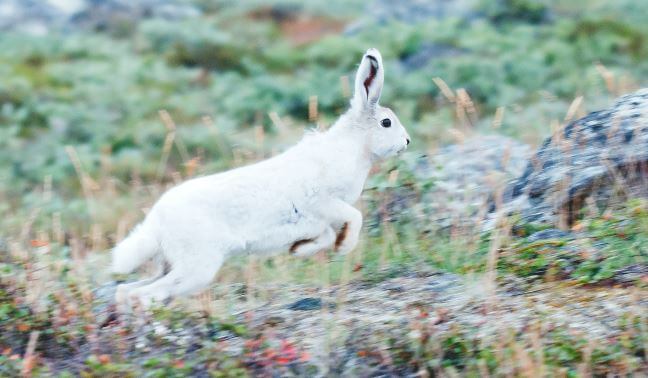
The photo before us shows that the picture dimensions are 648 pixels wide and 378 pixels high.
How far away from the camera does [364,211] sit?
9391 millimetres

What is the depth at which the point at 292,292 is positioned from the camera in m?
7.80

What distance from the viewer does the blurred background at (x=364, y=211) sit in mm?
6305

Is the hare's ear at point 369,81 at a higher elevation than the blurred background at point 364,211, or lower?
higher

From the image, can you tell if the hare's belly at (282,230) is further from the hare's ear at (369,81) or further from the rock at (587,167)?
the rock at (587,167)

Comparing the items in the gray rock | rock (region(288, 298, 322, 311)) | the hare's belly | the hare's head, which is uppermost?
the gray rock

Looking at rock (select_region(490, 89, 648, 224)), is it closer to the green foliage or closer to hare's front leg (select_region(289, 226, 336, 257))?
the green foliage

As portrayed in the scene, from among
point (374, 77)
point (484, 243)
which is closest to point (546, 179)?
point (484, 243)

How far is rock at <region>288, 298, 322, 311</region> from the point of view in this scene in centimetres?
722

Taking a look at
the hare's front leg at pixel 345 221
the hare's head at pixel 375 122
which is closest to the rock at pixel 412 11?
the hare's head at pixel 375 122

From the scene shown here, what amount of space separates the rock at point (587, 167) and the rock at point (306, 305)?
5.76 feet

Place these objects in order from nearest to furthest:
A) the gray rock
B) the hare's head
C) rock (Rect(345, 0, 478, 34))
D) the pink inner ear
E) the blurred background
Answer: the blurred background → the pink inner ear → the hare's head → rock (Rect(345, 0, 478, 34)) → the gray rock

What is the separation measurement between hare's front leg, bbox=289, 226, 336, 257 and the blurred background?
0.86 ft

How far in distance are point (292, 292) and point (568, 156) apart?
243 centimetres

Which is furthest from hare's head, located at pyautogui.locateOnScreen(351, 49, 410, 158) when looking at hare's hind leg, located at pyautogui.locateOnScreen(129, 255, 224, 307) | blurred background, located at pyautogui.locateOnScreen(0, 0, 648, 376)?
hare's hind leg, located at pyautogui.locateOnScreen(129, 255, 224, 307)
